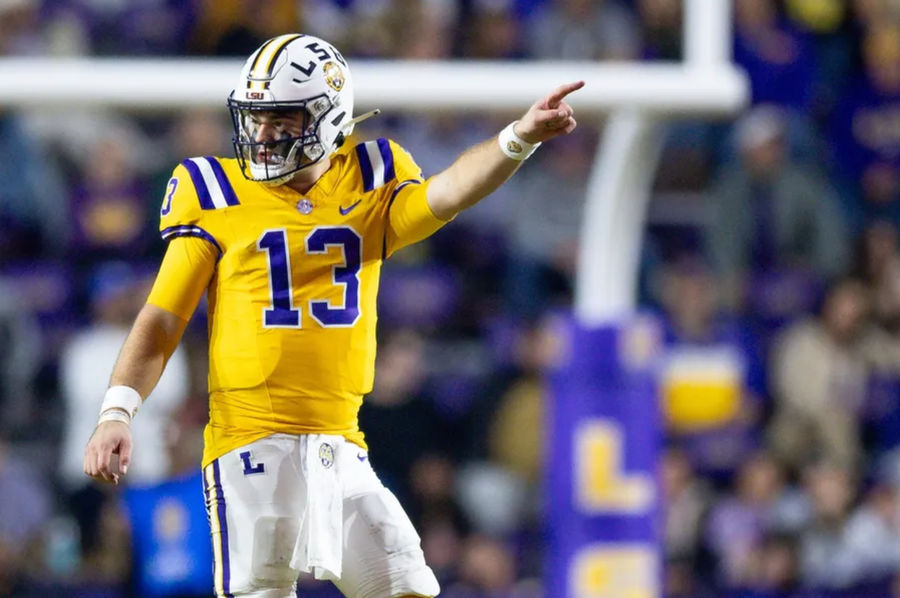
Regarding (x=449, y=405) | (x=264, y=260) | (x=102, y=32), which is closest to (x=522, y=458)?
(x=449, y=405)

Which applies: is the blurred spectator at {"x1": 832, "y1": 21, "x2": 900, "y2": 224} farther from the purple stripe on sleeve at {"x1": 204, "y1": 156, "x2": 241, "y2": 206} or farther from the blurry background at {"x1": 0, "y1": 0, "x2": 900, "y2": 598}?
the purple stripe on sleeve at {"x1": 204, "y1": 156, "x2": 241, "y2": 206}

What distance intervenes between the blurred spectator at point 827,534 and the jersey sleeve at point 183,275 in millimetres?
4240

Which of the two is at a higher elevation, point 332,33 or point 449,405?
point 332,33

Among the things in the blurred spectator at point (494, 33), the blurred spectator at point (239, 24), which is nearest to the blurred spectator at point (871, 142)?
the blurred spectator at point (494, 33)

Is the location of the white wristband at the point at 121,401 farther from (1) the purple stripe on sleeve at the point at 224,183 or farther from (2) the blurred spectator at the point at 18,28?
(2) the blurred spectator at the point at 18,28

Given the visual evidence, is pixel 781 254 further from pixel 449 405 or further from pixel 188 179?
pixel 188 179

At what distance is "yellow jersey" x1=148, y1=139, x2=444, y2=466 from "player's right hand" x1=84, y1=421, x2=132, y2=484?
280 millimetres

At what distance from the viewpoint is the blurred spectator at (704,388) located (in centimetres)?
773

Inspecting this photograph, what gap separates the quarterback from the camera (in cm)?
375

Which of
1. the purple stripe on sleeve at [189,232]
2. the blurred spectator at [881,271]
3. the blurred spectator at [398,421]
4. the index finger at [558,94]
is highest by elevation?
the index finger at [558,94]

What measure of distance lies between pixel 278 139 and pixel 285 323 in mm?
384

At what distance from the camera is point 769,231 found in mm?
8320

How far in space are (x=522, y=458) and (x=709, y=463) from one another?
2.79 ft

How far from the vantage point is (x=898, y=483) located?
25.5 ft
